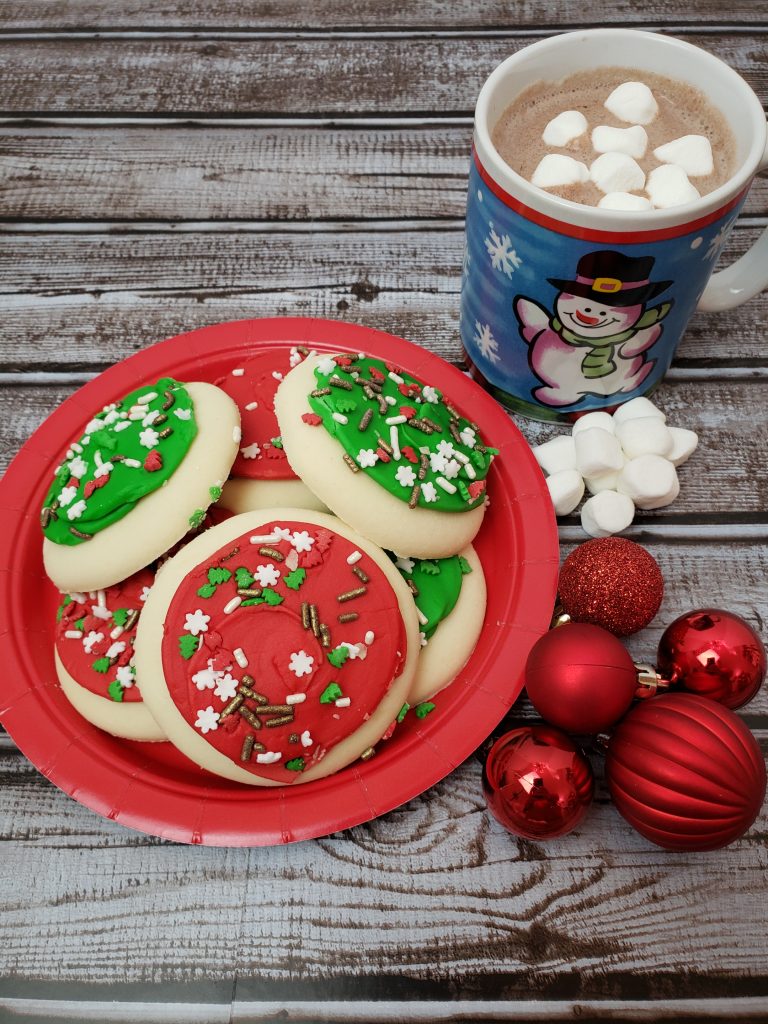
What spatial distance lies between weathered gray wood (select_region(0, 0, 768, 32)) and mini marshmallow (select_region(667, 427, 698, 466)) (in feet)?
2.71

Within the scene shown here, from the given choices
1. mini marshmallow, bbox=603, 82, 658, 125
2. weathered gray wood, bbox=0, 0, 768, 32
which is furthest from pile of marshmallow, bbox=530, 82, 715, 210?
weathered gray wood, bbox=0, 0, 768, 32

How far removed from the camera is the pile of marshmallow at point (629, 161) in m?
0.73

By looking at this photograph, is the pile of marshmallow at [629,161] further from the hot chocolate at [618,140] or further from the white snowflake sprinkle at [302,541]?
the white snowflake sprinkle at [302,541]

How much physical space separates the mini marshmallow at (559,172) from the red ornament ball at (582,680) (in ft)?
1.36

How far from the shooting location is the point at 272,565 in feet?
2.36

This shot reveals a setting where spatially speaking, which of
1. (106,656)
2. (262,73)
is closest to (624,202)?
(106,656)

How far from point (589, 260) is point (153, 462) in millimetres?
439

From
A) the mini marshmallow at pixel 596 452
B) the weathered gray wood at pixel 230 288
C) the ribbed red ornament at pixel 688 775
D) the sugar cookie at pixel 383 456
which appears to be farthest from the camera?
the weathered gray wood at pixel 230 288

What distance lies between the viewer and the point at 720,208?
0.70 metres

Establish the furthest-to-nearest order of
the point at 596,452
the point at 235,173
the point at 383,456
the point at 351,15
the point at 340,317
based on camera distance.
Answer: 1. the point at 351,15
2. the point at 235,173
3. the point at 340,317
4. the point at 596,452
5. the point at 383,456

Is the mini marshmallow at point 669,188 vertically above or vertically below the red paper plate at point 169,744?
above

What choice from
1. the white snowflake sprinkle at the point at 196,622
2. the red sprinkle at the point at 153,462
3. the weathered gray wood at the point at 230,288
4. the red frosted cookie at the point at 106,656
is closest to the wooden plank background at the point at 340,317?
the weathered gray wood at the point at 230,288

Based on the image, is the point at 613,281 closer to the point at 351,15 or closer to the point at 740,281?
the point at 740,281

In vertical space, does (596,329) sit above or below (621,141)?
below
